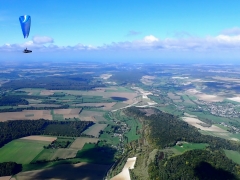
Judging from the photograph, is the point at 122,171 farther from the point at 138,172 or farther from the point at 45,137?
the point at 45,137

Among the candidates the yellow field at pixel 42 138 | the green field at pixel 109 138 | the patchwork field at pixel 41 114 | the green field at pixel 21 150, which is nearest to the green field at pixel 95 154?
the green field at pixel 109 138

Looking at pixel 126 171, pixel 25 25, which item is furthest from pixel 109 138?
pixel 25 25

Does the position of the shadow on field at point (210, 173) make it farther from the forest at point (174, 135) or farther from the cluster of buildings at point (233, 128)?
the cluster of buildings at point (233, 128)

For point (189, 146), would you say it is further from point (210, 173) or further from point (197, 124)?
point (197, 124)

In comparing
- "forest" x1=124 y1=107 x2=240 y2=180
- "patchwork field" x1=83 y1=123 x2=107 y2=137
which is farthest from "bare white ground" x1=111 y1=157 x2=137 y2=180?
"patchwork field" x1=83 y1=123 x2=107 y2=137

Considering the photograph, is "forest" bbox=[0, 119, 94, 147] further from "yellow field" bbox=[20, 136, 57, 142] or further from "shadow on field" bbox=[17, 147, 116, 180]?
"shadow on field" bbox=[17, 147, 116, 180]

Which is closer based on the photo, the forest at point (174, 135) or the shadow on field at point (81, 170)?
the shadow on field at point (81, 170)
